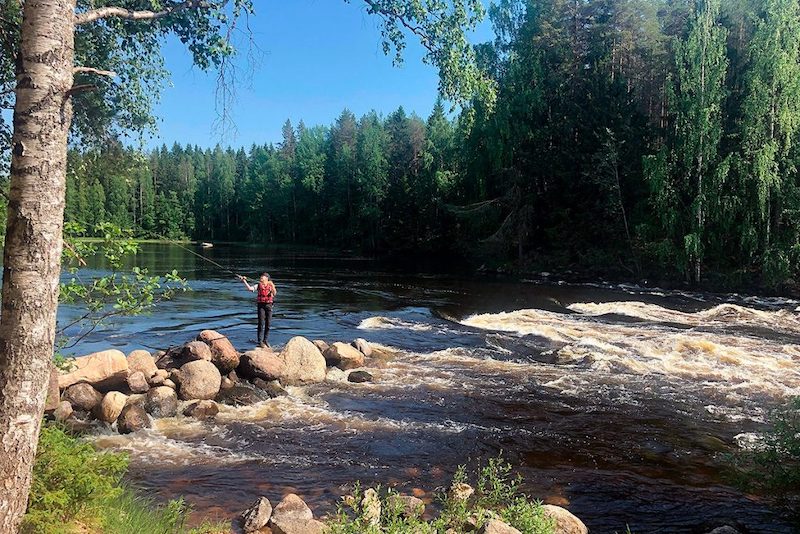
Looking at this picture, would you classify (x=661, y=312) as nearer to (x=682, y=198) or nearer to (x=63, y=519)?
(x=682, y=198)

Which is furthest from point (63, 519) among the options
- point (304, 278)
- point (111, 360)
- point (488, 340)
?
point (304, 278)

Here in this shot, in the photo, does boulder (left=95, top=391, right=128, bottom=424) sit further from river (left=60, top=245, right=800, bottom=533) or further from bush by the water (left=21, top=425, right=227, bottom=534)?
bush by the water (left=21, top=425, right=227, bottom=534)

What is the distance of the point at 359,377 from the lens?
43.1 ft

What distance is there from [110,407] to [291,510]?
5.24 m

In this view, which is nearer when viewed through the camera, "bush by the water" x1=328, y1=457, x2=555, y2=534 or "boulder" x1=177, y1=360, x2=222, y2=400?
"bush by the water" x1=328, y1=457, x2=555, y2=534

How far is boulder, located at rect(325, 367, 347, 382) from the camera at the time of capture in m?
13.3

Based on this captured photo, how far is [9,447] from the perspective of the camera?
315 centimetres

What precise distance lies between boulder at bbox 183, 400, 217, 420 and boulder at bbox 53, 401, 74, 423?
6.35 ft

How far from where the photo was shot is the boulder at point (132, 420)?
947 centimetres

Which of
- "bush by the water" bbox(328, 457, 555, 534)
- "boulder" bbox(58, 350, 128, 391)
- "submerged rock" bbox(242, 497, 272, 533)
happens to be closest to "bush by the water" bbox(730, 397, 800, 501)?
"bush by the water" bbox(328, 457, 555, 534)

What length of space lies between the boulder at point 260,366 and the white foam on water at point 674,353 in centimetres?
783

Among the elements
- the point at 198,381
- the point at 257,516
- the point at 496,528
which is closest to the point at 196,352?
the point at 198,381

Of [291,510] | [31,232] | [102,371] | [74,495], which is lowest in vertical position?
[291,510]

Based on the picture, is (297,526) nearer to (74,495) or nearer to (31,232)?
(74,495)
